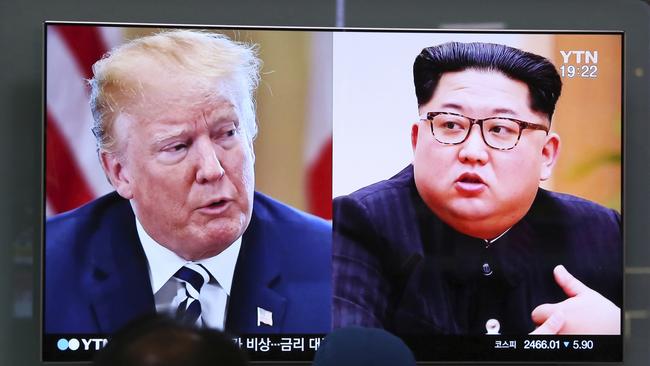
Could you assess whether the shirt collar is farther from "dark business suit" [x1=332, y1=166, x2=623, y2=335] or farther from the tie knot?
"dark business suit" [x1=332, y1=166, x2=623, y2=335]

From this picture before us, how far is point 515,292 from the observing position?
454cm

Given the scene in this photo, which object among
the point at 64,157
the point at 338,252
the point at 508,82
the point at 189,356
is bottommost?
the point at 189,356

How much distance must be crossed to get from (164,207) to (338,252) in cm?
84

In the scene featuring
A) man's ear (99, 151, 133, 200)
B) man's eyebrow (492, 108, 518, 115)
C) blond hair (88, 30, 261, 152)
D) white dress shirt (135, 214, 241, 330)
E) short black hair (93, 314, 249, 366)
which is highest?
blond hair (88, 30, 261, 152)

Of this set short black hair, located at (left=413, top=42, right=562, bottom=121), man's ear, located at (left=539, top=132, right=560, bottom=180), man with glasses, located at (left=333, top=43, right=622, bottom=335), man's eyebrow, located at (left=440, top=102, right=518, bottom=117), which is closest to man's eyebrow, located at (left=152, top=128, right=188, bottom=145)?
man with glasses, located at (left=333, top=43, right=622, bottom=335)

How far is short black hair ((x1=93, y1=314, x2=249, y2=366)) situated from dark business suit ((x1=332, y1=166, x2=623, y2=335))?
299cm

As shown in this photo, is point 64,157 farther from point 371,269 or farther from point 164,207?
point 371,269

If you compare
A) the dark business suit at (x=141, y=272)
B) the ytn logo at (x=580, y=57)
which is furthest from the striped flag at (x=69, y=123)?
the ytn logo at (x=580, y=57)

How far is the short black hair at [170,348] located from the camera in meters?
1.49

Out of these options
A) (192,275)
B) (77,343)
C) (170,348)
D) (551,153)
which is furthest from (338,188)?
(170,348)

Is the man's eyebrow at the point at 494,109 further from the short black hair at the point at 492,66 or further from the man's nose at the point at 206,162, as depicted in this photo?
the man's nose at the point at 206,162

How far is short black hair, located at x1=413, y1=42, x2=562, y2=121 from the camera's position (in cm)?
455

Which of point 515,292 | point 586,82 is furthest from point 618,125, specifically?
point 515,292

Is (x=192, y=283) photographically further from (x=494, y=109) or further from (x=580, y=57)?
(x=580, y=57)
